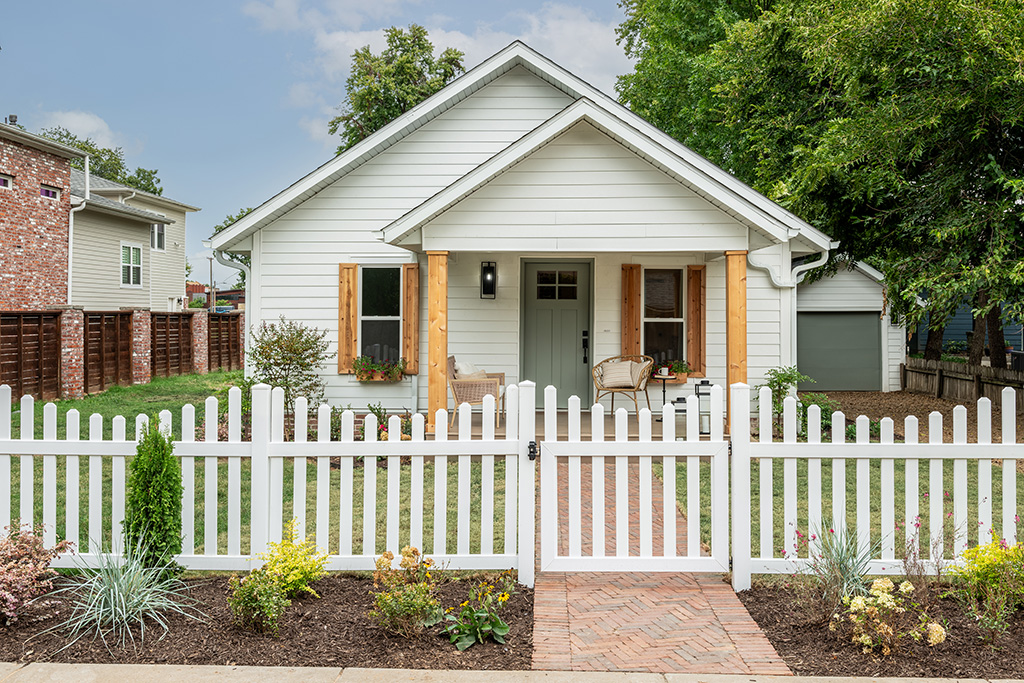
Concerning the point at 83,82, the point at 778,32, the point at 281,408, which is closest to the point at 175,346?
the point at 778,32

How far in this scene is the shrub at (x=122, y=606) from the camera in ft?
11.7

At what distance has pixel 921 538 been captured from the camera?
169 inches

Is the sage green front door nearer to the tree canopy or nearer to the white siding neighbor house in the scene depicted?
the tree canopy

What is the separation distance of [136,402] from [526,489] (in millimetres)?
12848

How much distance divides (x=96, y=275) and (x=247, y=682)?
23079 mm

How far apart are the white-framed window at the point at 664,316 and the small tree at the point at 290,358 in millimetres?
4908

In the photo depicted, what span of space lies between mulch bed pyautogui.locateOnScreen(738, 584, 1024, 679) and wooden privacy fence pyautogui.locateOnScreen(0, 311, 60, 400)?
1440 cm

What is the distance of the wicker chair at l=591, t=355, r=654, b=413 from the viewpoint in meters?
10.7

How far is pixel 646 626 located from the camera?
3754 mm

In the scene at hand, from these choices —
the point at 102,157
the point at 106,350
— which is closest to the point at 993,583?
the point at 106,350

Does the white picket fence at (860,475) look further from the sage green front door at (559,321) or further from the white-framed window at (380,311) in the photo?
the white-framed window at (380,311)

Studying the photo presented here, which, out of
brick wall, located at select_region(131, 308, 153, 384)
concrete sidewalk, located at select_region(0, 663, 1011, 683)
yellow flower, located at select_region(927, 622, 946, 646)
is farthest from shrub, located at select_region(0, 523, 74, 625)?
brick wall, located at select_region(131, 308, 153, 384)

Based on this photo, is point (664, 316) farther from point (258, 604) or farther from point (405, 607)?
point (258, 604)

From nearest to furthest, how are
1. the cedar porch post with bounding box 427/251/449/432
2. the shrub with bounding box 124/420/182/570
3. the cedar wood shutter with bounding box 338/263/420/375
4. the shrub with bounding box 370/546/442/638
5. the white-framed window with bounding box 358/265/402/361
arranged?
the shrub with bounding box 370/546/442/638, the shrub with bounding box 124/420/182/570, the cedar porch post with bounding box 427/251/449/432, the cedar wood shutter with bounding box 338/263/420/375, the white-framed window with bounding box 358/265/402/361
